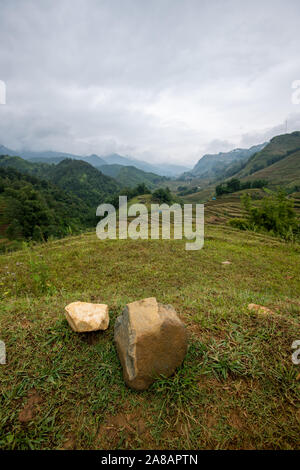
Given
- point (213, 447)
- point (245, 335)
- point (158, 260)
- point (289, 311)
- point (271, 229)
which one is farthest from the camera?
point (271, 229)

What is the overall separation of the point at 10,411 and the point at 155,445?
1178 millimetres

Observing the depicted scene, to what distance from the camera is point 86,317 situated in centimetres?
220

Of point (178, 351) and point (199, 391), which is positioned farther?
point (178, 351)

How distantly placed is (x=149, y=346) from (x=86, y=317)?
824 millimetres

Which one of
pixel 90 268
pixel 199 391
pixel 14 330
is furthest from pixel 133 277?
pixel 199 391

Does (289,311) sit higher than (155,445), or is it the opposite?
(289,311)

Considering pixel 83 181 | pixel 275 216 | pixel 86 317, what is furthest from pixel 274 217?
pixel 83 181

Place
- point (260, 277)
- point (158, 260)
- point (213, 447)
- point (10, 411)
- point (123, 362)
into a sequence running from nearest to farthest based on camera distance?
point (213, 447)
point (10, 411)
point (123, 362)
point (260, 277)
point (158, 260)

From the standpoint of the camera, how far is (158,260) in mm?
7102

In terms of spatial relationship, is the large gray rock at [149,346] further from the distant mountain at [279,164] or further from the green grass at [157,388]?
the distant mountain at [279,164]

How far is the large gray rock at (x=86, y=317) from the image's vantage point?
7.06 feet

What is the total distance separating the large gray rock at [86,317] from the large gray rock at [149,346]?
306mm

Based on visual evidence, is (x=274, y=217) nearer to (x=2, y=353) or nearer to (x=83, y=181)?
(x=2, y=353)

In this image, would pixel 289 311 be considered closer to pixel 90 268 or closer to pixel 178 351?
pixel 178 351
